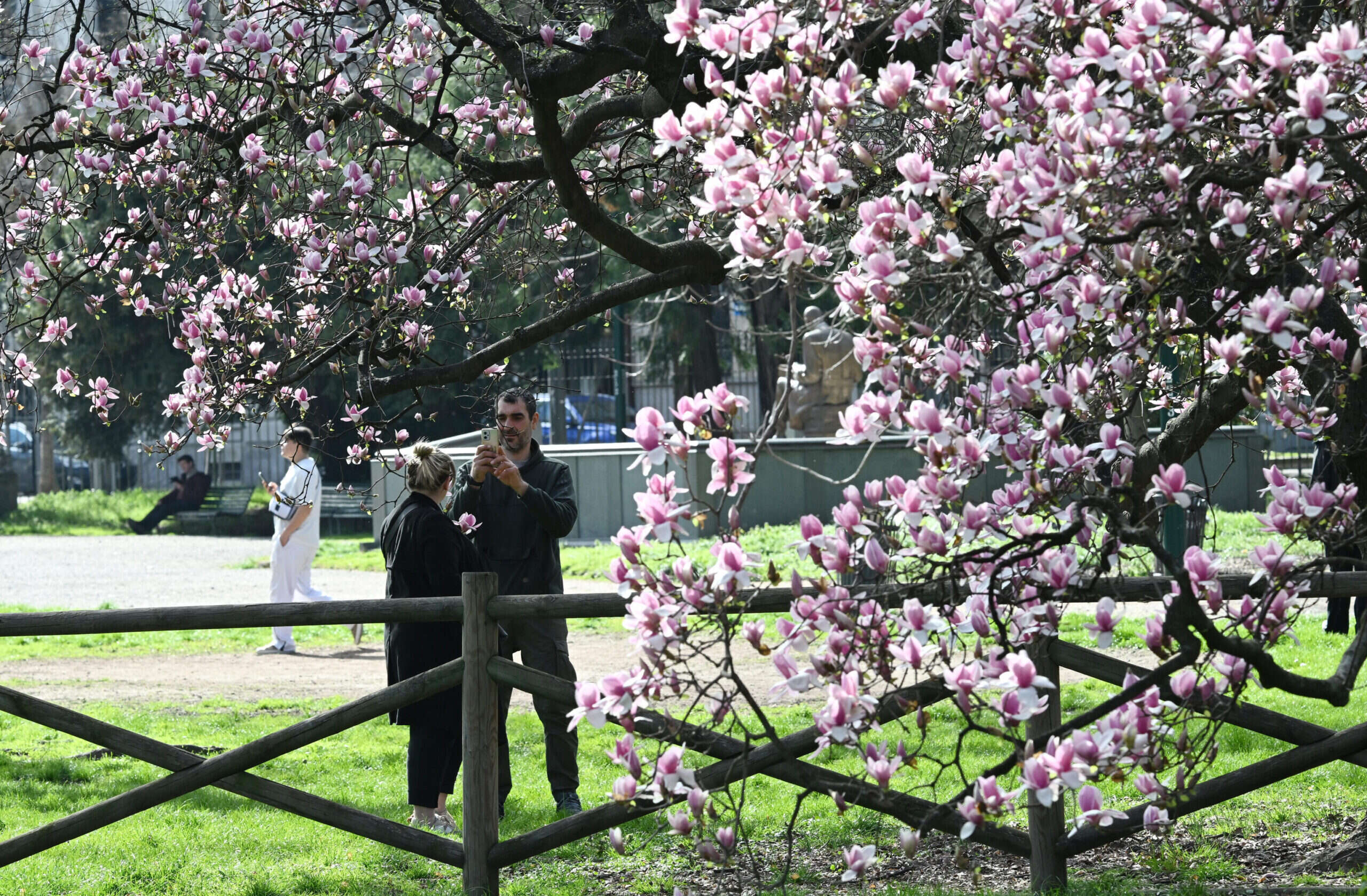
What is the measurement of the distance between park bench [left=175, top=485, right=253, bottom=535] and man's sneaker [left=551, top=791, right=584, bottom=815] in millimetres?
23363

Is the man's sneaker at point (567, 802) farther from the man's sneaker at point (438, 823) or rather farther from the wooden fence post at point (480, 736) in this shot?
the wooden fence post at point (480, 736)

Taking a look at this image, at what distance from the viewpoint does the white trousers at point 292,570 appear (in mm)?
11227

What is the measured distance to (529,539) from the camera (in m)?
6.25

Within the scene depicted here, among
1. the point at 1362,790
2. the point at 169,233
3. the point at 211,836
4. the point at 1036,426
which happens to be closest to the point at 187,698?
the point at 211,836

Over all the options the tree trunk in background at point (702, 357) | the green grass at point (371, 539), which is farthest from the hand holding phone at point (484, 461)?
the tree trunk in background at point (702, 357)

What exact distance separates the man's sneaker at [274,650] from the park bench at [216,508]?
1718 centimetres

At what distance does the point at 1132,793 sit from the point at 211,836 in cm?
404

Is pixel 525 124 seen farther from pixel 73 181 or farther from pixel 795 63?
pixel 795 63

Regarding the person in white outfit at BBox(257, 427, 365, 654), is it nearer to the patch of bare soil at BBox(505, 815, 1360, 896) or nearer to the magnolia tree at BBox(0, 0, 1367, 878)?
the patch of bare soil at BBox(505, 815, 1360, 896)

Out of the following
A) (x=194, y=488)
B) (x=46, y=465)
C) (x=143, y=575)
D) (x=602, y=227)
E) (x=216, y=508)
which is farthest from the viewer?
(x=46, y=465)

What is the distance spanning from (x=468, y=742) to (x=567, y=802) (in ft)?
5.16

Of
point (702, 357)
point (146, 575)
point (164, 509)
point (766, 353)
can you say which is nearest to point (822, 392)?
point (766, 353)

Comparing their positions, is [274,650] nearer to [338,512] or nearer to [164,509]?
[338,512]

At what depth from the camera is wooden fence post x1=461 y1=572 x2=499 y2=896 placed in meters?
4.66
